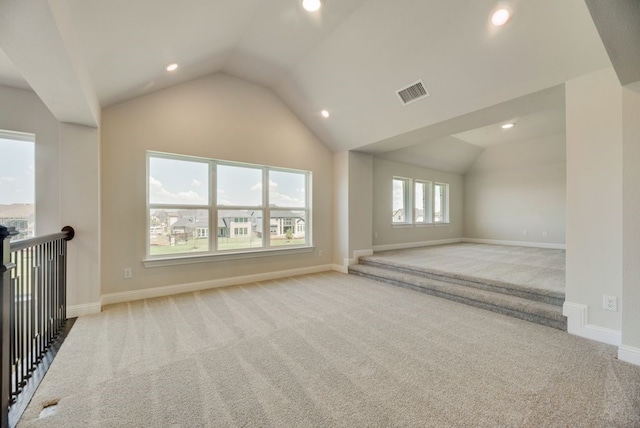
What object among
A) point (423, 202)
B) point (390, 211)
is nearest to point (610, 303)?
point (390, 211)

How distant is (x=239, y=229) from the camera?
4.48 m

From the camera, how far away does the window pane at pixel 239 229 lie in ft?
14.1

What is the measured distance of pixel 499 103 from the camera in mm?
2961

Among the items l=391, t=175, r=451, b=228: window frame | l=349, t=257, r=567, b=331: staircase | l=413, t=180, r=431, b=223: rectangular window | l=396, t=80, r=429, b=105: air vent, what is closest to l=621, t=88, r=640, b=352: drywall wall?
l=349, t=257, r=567, b=331: staircase

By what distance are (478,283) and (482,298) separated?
14.0 inches

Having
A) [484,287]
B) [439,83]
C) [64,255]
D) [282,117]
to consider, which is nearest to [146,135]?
[64,255]

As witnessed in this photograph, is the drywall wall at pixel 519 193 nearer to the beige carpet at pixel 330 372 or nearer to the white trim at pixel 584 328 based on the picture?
the white trim at pixel 584 328

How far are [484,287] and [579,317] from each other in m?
1.04

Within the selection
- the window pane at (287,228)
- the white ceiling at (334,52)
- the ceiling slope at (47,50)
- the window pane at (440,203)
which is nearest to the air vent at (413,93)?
the white ceiling at (334,52)

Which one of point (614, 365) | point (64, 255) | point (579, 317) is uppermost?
point (64, 255)

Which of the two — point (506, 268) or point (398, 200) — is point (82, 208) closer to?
point (506, 268)

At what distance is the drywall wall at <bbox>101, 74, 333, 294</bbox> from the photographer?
11.3ft

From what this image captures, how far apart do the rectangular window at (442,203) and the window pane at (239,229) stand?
5795 mm

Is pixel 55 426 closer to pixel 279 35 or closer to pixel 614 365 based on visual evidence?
pixel 614 365
